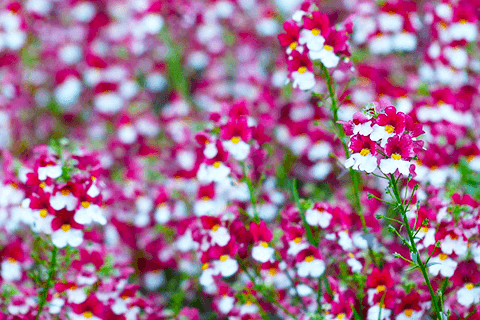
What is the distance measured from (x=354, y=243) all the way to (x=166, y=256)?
1017 millimetres

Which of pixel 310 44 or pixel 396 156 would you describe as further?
pixel 310 44

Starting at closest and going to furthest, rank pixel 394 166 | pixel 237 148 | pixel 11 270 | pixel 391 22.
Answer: pixel 394 166, pixel 237 148, pixel 11 270, pixel 391 22

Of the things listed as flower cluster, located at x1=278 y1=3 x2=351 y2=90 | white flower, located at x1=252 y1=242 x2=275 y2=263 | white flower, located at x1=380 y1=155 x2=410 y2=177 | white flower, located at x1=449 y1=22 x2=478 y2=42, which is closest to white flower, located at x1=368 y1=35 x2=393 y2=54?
white flower, located at x1=449 y1=22 x2=478 y2=42

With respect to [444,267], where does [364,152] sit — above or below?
above

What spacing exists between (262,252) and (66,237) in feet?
1.98

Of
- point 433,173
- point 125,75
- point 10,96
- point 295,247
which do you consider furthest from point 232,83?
point 295,247

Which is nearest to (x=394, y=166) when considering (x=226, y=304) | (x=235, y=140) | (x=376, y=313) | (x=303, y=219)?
(x=303, y=219)

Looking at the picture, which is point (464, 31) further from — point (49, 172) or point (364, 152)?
point (49, 172)

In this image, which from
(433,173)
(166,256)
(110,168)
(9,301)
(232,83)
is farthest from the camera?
(232,83)

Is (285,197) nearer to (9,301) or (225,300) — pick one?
(225,300)

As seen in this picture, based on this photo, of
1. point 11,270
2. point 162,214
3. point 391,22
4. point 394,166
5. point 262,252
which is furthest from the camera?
point 391,22

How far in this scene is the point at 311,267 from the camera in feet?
6.40

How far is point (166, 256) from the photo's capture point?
2799 millimetres

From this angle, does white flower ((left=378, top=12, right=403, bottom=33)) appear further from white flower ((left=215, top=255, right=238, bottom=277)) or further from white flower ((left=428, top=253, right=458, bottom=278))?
white flower ((left=215, top=255, right=238, bottom=277))
